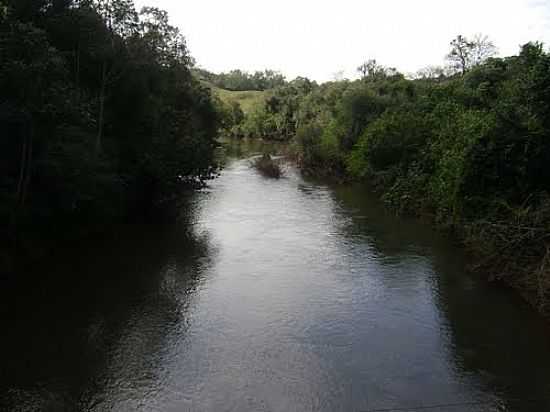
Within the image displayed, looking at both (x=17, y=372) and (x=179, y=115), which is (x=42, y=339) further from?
(x=179, y=115)

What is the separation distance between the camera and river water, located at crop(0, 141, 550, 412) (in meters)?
13.5

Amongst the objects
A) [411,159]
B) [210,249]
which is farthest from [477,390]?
[411,159]

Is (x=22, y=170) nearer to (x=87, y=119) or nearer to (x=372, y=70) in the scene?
(x=87, y=119)

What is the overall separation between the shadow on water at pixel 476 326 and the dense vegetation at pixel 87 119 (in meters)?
11.5

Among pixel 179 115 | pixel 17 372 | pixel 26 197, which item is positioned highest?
pixel 179 115

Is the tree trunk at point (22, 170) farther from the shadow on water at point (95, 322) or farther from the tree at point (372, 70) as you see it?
the tree at point (372, 70)

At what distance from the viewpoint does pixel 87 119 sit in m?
21.5

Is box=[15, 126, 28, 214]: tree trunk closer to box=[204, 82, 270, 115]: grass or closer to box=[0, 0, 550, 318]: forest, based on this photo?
box=[0, 0, 550, 318]: forest

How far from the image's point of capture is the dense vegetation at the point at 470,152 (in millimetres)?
20562

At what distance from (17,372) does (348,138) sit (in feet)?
133

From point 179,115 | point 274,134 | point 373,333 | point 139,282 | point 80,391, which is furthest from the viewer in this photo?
point 274,134

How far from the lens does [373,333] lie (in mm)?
17000

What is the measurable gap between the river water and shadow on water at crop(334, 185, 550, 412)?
0.06m

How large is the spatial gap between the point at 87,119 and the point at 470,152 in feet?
50.6
